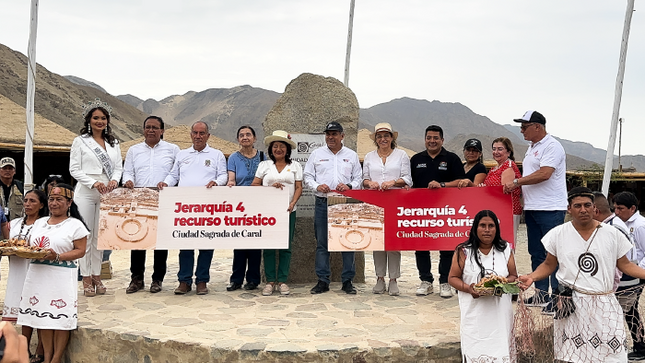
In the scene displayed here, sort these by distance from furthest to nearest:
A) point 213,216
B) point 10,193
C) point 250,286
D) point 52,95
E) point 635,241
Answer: point 52,95 < point 10,193 < point 250,286 < point 213,216 < point 635,241

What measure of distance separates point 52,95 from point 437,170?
56.5m

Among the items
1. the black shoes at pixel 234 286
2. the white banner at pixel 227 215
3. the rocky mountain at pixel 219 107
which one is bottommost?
the black shoes at pixel 234 286

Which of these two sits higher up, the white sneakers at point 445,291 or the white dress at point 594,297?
the white dress at point 594,297

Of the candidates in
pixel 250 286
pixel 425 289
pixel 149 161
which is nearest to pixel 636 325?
pixel 425 289

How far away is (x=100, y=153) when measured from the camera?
5.78 metres

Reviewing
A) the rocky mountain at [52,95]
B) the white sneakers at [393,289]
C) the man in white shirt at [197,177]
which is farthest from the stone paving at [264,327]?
the rocky mountain at [52,95]

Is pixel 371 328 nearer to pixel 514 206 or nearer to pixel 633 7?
pixel 514 206

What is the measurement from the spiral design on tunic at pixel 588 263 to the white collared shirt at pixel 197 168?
380 cm

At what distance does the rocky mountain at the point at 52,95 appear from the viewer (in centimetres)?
5075

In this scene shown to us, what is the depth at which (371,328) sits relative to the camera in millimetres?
4766

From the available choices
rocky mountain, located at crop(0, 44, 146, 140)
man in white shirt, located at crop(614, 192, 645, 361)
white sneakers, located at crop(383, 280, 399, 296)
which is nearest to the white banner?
white sneakers, located at crop(383, 280, 399, 296)

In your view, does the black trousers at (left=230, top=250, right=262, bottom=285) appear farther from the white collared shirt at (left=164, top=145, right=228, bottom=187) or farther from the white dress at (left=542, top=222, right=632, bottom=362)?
the white dress at (left=542, top=222, right=632, bottom=362)

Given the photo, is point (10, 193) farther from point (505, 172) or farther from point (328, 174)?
point (505, 172)

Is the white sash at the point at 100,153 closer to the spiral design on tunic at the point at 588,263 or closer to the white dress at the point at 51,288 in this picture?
the white dress at the point at 51,288
